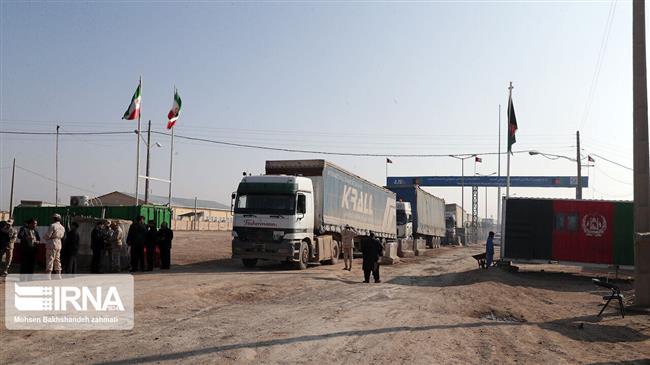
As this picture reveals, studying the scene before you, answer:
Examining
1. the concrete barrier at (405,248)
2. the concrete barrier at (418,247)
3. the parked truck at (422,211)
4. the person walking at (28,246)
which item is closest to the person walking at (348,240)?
the person walking at (28,246)

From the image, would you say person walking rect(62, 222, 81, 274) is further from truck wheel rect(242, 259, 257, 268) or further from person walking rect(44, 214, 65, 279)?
truck wheel rect(242, 259, 257, 268)

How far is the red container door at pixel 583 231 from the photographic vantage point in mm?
20594

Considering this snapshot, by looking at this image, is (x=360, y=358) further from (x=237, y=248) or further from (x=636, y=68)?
(x=237, y=248)

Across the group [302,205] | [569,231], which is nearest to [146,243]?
[302,205]

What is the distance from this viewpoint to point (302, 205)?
19.8 meters

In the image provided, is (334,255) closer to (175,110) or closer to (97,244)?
(97,244)

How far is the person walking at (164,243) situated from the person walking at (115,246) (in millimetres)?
1665

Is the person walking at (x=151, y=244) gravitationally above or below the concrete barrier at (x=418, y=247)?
above

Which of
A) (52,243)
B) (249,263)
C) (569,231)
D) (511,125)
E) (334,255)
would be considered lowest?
(249,263)

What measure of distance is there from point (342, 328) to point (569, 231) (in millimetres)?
14862

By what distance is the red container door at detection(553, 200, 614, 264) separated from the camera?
20.6 meters

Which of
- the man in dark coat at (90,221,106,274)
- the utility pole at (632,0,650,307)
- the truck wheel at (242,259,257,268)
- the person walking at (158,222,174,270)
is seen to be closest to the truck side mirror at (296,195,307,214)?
the truck wheel at (242,259,257,268)

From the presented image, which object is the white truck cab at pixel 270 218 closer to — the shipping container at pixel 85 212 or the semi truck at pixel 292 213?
the semi truck at pixel 292 213

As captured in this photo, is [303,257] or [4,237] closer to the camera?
[4,237]
